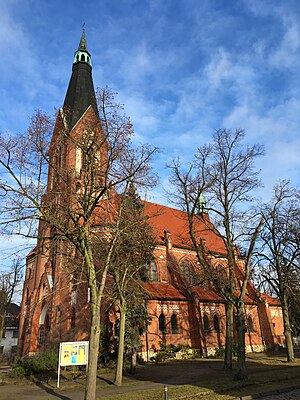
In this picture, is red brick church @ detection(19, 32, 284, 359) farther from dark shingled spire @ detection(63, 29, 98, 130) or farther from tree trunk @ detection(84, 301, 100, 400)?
tree trunk @ detection(84, 301, 100, 400)

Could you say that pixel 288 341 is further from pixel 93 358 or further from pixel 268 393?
pixel 93 358

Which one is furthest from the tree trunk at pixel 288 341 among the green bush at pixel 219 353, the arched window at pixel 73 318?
the arched window at pixel 73 318

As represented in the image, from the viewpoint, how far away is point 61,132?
11945 millimetres

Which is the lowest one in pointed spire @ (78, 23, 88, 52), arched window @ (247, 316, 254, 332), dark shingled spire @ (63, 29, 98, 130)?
arched window @ (247, 316, 254, 332)

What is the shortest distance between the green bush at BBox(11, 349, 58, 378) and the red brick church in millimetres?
4703

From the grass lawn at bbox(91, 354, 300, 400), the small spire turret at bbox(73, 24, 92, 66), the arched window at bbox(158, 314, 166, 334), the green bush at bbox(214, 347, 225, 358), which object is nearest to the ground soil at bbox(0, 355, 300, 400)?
the grass lawn at bbox(91, 354, 300, 400)

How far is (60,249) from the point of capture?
12734 millimetres

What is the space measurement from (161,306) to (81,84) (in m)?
23.6

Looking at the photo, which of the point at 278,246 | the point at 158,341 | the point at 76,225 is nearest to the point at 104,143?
the point at 76,225

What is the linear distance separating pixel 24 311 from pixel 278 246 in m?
24.0

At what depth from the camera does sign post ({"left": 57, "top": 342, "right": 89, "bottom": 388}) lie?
14773 mm

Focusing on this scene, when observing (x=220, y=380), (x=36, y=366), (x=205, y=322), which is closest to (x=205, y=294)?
(x=205, y=322)

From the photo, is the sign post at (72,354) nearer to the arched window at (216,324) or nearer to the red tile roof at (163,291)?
the red tile roof at (163,291)

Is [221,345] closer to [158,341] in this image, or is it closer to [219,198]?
[158,341]
